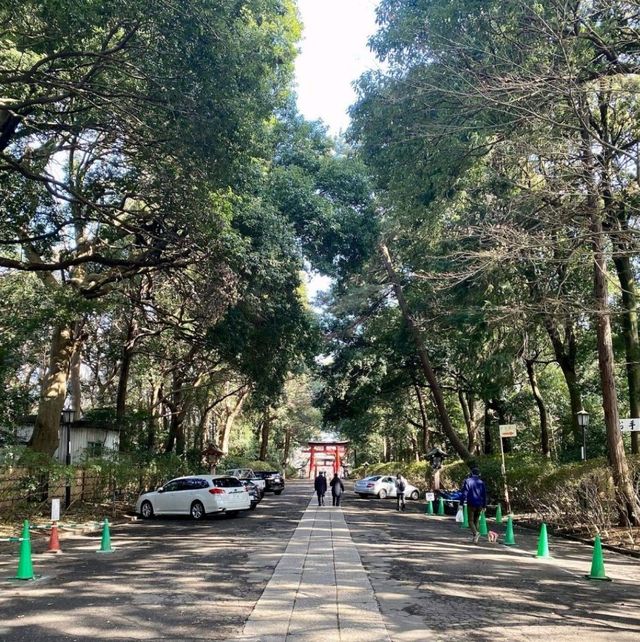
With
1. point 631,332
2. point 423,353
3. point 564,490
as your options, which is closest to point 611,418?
point 564,490

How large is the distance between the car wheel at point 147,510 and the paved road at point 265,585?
6802 millimetres

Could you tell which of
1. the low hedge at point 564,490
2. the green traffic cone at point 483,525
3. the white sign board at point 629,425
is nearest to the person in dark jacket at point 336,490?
the low hedge at point 564,490

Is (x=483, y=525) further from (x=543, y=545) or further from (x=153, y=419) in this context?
(x=153, y=419)

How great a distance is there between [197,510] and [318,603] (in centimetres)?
1417

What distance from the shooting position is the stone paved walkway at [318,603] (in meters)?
6.40

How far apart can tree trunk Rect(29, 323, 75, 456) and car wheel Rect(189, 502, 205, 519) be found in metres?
4.86

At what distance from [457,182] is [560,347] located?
11050 millimetres

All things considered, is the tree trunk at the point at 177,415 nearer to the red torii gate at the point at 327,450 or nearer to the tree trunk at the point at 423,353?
the tree trunk at the point at 423,353

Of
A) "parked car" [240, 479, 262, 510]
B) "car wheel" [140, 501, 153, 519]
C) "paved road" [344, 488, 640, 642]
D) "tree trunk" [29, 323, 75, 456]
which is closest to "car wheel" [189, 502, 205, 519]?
"car wheel" [140, 501, 153, 519]

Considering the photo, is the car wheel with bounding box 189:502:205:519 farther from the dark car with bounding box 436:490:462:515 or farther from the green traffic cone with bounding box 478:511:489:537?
the dark car with bounding box 436:490:462:515

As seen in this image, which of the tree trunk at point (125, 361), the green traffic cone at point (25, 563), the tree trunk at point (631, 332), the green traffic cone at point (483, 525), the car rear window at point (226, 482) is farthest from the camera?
the tree trunk at point (125, 361)

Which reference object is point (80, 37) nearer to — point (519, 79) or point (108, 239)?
point (519, 79)

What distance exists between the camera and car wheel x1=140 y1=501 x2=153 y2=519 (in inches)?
848

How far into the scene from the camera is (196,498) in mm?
21000
